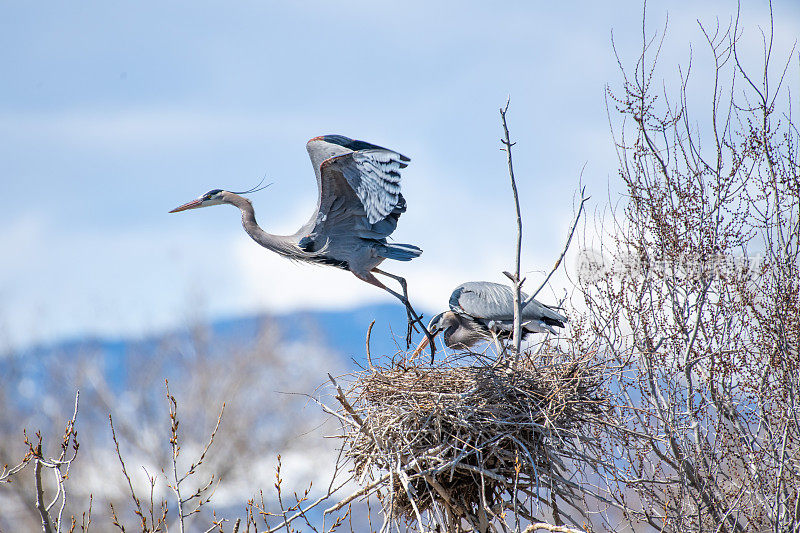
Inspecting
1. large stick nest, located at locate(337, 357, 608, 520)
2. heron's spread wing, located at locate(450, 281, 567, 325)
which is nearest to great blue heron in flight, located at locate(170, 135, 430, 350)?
heron's spread wing, located at locate(450, 281, 567, 325)

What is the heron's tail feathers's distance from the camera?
21.0ft

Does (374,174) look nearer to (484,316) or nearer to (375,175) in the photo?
(375,175)

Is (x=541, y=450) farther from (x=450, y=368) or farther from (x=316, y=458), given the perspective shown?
(x=316, y=458)

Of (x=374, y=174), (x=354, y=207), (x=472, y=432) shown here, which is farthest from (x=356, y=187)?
(x=472, y=432)

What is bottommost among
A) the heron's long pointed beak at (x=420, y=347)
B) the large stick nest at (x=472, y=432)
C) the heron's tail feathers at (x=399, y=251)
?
the large stick nest at (x=472, y=432)

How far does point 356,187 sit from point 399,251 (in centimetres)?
68

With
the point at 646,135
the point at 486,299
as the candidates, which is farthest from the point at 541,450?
the point at 646,135

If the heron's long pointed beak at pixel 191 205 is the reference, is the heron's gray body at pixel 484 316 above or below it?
below

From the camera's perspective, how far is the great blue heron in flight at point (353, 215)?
19.7ft

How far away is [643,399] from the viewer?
724 cm

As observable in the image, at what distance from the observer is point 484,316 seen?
23.1 feet

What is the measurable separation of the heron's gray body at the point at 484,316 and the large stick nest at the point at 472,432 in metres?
1.91

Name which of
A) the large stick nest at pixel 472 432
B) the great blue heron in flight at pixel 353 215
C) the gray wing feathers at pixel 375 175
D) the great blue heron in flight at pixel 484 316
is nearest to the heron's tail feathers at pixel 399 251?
the great blue heron in flight at pixel 353 215

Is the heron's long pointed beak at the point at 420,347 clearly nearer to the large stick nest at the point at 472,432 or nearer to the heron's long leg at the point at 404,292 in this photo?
the heron's long leg at the point at 404,292
